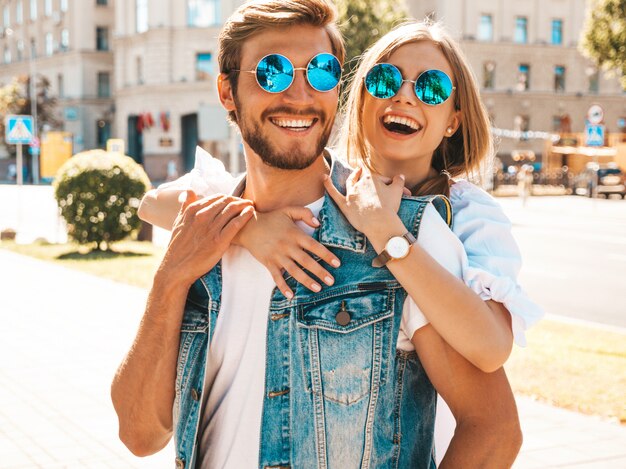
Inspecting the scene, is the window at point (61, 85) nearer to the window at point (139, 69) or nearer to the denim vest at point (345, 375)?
the window at point (139, 69)

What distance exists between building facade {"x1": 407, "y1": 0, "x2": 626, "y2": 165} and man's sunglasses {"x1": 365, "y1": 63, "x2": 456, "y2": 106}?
5259cm

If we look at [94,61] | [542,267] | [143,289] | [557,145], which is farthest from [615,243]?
[94,61]

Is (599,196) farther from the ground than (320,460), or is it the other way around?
(320,460)

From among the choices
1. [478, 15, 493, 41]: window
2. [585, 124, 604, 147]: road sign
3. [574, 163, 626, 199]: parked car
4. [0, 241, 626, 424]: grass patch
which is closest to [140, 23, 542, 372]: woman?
[0, 241, 626, 424]: grass patch

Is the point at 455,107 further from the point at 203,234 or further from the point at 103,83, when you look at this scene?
the point at 103,83

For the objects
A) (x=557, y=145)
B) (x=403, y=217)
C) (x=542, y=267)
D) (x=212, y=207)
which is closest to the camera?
(x=403, y=217)

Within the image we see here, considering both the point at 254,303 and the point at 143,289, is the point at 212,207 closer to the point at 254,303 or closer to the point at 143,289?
the point at 254,303

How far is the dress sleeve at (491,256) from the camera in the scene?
1989 millimetres

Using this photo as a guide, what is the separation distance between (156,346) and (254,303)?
0.29 m

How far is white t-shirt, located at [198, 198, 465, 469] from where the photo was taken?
2.05 meters

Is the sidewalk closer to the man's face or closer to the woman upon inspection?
the woman

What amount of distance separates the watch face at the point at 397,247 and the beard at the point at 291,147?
0.36 meters

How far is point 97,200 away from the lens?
17406mm

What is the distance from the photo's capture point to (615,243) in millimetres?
18797
